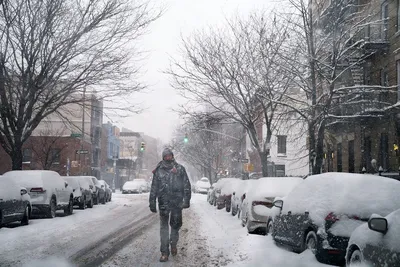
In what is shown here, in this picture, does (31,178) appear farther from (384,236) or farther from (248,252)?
(384,236)

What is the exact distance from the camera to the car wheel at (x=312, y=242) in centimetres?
820

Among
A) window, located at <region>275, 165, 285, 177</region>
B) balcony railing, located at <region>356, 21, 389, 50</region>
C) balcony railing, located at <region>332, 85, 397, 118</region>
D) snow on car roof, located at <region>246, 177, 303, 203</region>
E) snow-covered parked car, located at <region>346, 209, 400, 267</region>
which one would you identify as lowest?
snow-covered parked car, located at <region>346, 209, 400, 267</region>

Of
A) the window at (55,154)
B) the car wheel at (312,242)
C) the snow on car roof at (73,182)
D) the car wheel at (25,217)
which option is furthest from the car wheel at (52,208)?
the window at (55,154)

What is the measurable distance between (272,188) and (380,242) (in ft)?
26.6

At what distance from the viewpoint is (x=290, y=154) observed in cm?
5756

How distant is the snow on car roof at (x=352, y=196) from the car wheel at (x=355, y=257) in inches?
44.4

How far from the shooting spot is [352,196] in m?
7.94

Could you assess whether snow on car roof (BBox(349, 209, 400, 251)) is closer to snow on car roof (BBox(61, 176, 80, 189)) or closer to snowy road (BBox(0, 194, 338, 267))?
snowy road (BBox(0, 194, 338, 267))

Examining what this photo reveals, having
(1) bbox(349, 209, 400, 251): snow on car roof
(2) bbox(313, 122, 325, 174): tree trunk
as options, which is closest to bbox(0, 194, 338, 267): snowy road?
(1) bbox(349, 209, 400, 251): snow on car roof

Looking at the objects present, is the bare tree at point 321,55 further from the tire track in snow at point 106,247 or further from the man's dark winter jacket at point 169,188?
the man's dark winter jacket at point 169,188

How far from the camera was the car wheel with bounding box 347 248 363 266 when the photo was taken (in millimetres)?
6402

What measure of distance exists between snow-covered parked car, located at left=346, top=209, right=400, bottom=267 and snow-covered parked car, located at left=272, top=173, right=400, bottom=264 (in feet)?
4.24

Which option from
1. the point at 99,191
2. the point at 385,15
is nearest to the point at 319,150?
the point at 385,15

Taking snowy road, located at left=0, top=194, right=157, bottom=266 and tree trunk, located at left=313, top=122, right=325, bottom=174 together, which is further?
tree trunk, located at left=313, top=122, right=325, bottom=174
